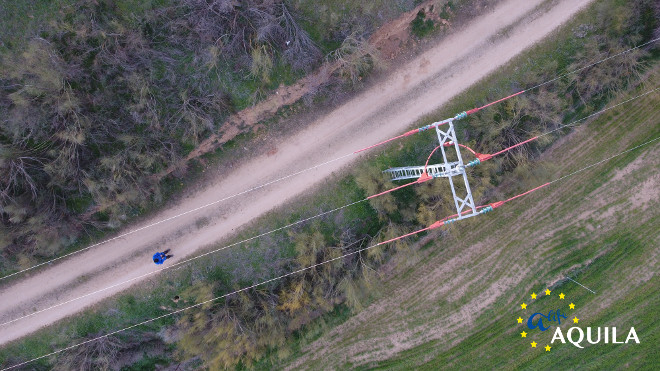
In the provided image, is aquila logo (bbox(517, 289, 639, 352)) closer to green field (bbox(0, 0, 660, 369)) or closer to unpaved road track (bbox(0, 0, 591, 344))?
green field (bbox(0, 0, 660, 369))

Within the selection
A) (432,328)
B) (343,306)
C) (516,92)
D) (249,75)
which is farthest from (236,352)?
(516,92)

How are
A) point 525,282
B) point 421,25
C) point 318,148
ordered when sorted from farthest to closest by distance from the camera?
point 525,282, point 318,148, point 421,25

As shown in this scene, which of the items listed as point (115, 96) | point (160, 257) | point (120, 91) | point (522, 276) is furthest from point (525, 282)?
point (115, 96)

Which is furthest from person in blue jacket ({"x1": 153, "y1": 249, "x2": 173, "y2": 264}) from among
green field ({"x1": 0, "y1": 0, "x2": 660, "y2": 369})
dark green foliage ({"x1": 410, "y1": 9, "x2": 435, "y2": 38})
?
dark green foliage ({"x1": 410, "y1": 9, "x2": 435, "y2": 38})

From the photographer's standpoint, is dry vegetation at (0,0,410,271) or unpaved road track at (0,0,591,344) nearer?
dry vegetation at (0,0,410,271)

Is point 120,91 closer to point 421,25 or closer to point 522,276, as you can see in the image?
point 421,25

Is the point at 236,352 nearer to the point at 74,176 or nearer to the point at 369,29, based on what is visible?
the point at 74,176
